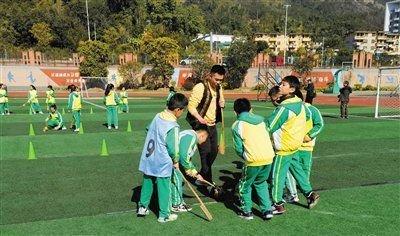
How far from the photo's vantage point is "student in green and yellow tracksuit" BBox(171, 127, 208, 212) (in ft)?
18.2

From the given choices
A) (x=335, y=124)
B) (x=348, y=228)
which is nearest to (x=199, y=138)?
(x=348, y=228)

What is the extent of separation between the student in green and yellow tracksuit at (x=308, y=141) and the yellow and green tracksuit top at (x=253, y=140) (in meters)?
1.03

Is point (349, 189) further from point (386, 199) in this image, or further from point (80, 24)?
point (80, 24)

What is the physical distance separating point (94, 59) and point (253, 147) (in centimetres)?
4393

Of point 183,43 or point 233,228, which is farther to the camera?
point 183,43

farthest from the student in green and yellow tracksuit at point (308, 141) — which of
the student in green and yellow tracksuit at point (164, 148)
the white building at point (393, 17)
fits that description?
the white building at point (393, 17)

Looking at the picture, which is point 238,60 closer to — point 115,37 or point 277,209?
point 115,37

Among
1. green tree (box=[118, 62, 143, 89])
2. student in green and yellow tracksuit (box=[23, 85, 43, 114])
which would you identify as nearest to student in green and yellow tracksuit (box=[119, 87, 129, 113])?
student in green and yellow tracksuit (box=[23, 85, 43, 114])

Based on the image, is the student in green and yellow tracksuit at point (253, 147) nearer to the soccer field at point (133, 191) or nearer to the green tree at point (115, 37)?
the soccer field at point (133, 191)

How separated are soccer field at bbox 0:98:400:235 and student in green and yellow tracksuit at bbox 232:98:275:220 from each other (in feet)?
2.00

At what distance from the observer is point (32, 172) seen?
8844mm

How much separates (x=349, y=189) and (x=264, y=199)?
8.44ft

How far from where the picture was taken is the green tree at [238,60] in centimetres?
4681

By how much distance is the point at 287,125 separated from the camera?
5773 millimetres
